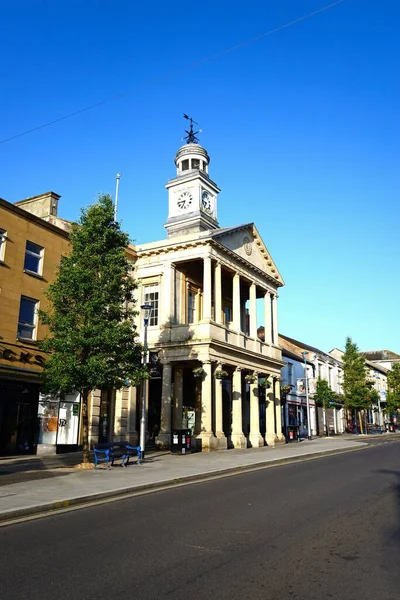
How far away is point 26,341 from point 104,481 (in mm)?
9719

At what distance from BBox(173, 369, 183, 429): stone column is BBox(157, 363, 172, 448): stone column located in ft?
5.09

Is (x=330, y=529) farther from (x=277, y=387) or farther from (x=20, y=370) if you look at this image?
(x=277, y=387)

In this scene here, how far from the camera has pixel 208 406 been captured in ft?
87.5

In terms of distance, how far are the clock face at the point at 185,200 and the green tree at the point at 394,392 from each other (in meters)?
46.6

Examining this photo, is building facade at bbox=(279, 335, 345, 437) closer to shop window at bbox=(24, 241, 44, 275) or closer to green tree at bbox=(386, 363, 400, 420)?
green tree at bbox=(386, 363, 400, 420)

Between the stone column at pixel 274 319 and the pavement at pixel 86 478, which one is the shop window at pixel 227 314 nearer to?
the stone column at pixel 274 319

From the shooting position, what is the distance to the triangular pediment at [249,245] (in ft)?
99.0

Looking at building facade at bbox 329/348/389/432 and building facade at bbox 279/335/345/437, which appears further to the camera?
building facade at bbox 329/348/389/432

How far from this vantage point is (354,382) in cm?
5097

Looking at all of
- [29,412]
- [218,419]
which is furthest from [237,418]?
[29,412]

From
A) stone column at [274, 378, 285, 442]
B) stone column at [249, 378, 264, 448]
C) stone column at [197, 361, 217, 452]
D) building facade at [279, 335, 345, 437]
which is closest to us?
stone column at [197, 361, 217, 452]

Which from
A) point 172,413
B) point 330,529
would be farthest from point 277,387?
point 330,529

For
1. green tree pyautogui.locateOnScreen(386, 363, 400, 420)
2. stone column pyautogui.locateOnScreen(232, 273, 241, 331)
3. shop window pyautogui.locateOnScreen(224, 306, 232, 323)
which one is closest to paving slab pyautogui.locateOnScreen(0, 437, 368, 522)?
stone column pyautogui.locateOnScreen(232, 273, 241, 331)

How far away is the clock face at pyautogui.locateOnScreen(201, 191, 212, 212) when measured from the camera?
109 feet
